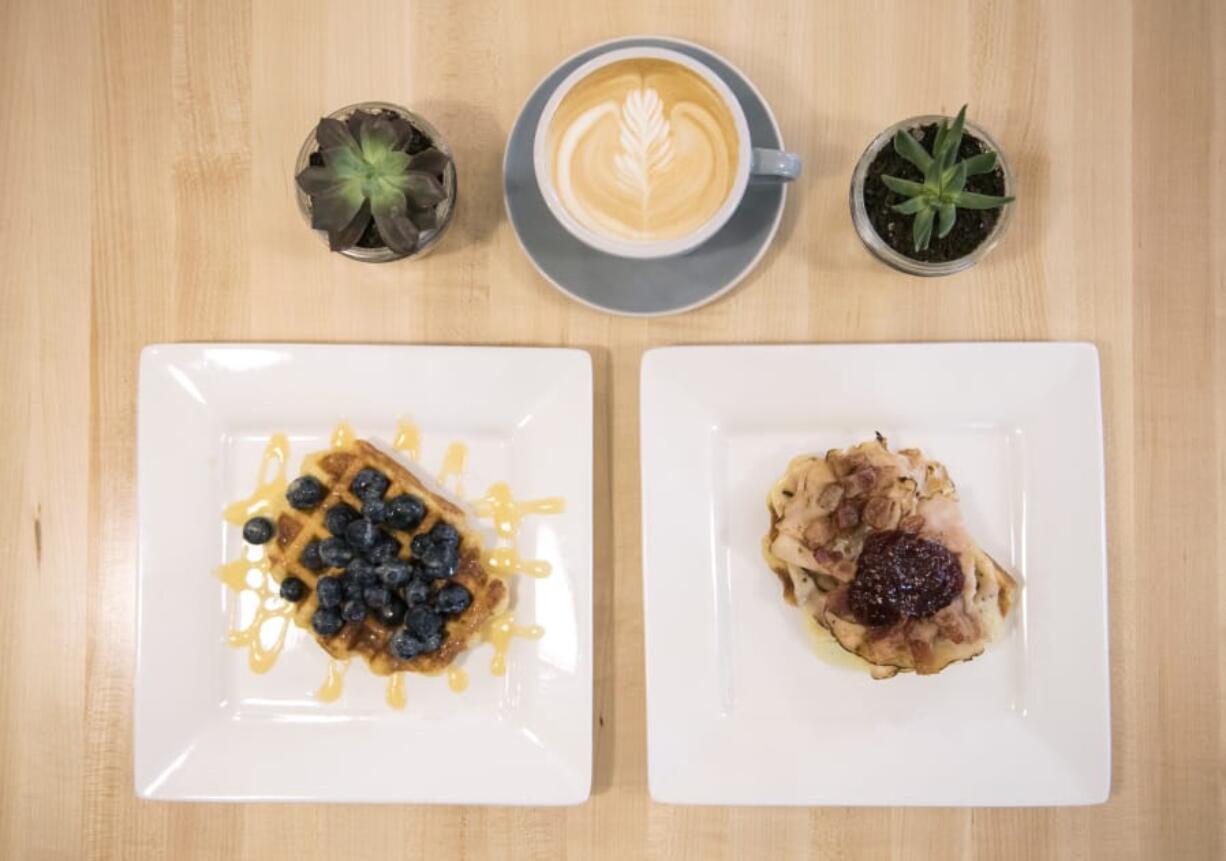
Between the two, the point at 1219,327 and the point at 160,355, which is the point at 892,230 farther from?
the point at 160,355

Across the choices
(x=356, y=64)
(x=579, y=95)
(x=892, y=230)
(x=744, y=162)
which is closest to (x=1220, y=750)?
(x=892, y=230)

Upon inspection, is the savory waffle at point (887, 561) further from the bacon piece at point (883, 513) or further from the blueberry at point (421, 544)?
the blueberry at point (421, 544)

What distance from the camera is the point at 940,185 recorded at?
1.02m

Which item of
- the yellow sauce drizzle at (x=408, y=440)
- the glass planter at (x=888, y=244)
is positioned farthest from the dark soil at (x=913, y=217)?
the yellow sauce drizzle at (x=408, y=440)

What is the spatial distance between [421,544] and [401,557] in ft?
0.14

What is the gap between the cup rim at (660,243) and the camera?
101cm

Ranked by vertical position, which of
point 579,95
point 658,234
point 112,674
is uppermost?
point 579,95

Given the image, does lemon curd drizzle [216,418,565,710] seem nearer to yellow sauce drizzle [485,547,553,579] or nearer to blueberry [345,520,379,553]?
yellow sauce drizzle [485,547,553,579]

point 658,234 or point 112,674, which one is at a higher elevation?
point 658,234

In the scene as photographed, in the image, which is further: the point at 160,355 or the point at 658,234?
the point at 160,355

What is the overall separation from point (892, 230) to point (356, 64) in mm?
725

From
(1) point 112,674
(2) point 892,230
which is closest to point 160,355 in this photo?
(1) point 112,674

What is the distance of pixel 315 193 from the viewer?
3.38ft

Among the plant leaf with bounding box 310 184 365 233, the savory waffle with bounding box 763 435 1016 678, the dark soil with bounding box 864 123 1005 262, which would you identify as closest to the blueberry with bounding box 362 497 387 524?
the plant leaf with bounding box 310 184 365 233
